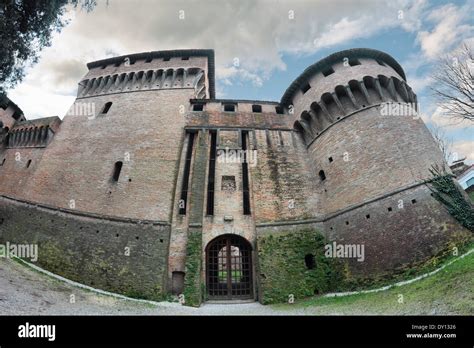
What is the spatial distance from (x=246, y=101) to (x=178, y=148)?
665 cm

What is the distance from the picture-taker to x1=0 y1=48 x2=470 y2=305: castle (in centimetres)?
1237

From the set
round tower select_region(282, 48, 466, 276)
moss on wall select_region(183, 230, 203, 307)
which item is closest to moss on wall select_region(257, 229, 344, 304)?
round tower select_region(282, 48, 466, 276)

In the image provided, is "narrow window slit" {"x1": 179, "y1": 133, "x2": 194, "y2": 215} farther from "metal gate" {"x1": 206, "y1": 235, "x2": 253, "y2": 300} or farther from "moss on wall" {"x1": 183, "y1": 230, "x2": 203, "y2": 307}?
"metal gate" {"x1": 206, "y1": 235, "x2": 253, "y2": 300}

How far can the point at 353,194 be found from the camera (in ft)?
43.7

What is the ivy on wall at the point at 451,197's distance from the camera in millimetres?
10344

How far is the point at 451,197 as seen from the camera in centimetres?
1094

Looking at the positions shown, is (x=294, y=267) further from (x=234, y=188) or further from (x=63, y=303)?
(x=63, y=303)

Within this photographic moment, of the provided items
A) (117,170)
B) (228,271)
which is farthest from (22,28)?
(228,271)

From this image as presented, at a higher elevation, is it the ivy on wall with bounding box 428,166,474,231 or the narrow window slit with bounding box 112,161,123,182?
the narrow window slit with bounding box 112,161,123,182

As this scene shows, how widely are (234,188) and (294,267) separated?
5.41 metres

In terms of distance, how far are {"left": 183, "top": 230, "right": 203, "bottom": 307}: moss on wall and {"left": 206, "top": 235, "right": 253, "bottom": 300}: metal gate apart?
38.1 inches
